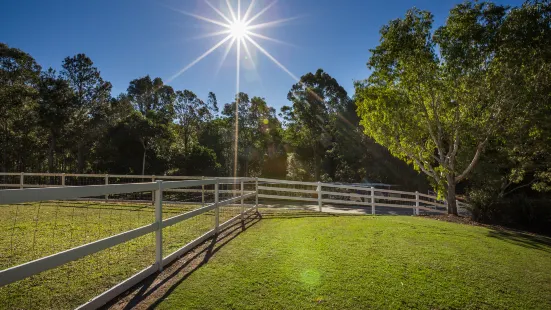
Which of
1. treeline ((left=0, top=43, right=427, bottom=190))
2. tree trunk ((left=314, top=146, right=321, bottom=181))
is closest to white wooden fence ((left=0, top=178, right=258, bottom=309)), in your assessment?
treeline ((left=0, top=43, right=427, bottom=190))

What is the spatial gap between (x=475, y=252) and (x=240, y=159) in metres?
38.5

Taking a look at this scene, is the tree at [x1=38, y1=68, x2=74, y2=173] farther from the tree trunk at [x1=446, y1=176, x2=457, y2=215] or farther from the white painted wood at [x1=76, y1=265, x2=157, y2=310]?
the tree trunk at [x1=446, y1=176, x2=457, y2=215]

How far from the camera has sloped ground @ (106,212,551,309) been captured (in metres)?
3.38

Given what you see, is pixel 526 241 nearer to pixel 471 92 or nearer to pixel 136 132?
pixel 471 92

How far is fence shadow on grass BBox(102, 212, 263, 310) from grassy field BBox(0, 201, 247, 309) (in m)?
0.34

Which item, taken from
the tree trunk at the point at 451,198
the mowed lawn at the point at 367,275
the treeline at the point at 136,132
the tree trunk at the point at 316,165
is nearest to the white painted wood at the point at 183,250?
the mowed lawn at the point at 367,275

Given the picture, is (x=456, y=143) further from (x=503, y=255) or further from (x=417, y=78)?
(x=503, y=255)

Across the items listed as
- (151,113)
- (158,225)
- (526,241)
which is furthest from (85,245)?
(151,113)

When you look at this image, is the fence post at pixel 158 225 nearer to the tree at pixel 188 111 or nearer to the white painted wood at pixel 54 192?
the white painted wood at pixel 54 192

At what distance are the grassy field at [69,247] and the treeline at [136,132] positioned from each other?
24101 mm

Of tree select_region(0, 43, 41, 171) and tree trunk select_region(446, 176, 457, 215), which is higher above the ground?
tree select_region(0, 43, 41, 171)

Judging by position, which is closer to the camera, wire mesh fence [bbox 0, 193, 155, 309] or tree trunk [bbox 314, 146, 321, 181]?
wire mesh fence [bbox 0, 193, 155, 309]

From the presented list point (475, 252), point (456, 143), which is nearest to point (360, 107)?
point (456, 143)

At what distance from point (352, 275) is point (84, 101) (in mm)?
36629
